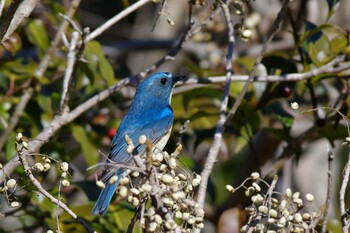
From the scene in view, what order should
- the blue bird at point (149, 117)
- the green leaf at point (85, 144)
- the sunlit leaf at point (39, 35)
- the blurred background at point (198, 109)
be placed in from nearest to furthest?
the blurred background at point (198, 109) < the blue bird at point (149, 117) < the green leaf at point (85, 144) < the sunlit leaf at point (39, 35)

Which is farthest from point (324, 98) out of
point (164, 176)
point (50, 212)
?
point (164, 176)

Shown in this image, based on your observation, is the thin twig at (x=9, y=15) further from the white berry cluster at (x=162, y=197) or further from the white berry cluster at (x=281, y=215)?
the white berry cluster at (x=281, y=215)

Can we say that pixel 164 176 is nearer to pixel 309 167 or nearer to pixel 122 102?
pixel 122 102

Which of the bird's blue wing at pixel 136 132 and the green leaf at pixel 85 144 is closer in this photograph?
the bird's blue wing at pixel 136 132

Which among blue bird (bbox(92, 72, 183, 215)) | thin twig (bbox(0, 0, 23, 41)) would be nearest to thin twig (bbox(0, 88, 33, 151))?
blue bird (bbox(92, 72, 183, 215))

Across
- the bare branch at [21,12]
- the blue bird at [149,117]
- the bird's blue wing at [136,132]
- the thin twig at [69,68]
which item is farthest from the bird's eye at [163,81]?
the bare branch at [21,12]

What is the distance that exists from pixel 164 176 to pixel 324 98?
343cm

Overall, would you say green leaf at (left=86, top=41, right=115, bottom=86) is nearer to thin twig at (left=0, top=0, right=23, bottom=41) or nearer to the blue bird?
the blue bird

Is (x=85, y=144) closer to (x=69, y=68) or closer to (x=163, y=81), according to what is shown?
(x=163, y=81)

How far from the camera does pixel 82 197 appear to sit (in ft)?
21.3

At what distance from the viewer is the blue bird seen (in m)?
4.67

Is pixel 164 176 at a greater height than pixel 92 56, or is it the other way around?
pixel 164 176

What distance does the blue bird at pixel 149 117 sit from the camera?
4668 mm

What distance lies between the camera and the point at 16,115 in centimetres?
450
